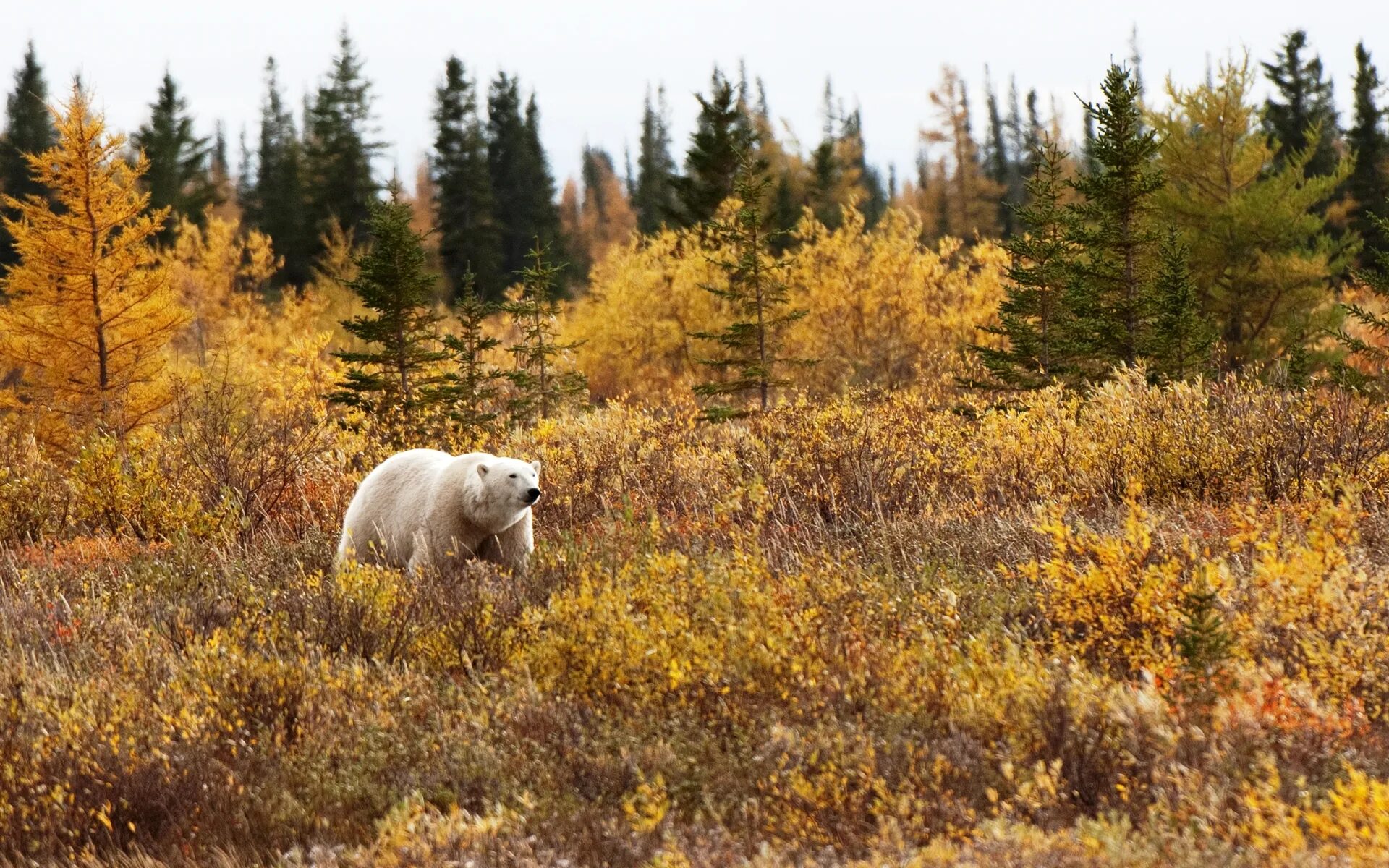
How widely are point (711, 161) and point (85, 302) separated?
17.1m

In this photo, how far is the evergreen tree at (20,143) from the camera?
42.6 meters

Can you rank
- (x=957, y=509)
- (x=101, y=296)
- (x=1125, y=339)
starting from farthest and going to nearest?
(x=101, y=296), (x=1125, y=339), (x=957, y=509)

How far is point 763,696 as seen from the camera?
14.0ft

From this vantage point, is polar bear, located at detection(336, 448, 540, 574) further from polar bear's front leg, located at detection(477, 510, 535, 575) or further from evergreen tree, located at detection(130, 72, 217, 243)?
evergreen tree, located at detection(130, 72, 217, 243)

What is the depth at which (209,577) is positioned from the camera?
6742mm

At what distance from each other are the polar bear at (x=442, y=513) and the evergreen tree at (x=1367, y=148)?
4040 cm

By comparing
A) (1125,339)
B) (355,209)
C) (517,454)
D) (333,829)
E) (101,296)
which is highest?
(355,209)

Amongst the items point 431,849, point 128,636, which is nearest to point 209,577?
point 128,636

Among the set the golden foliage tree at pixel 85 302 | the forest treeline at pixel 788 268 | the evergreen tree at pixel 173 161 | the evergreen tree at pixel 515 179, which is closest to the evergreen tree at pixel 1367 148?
the forest treeline at pixel 788 268

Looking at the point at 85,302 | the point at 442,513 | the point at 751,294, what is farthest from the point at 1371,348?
the point at 85,302

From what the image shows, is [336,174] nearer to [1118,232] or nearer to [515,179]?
[515,179]

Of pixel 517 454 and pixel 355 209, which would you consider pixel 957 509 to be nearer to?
pixel 517 454

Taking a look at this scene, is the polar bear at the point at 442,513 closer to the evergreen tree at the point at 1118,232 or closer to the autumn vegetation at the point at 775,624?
the autumn vegetation at the point at 775,624

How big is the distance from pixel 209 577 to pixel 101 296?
1578 centimetres
